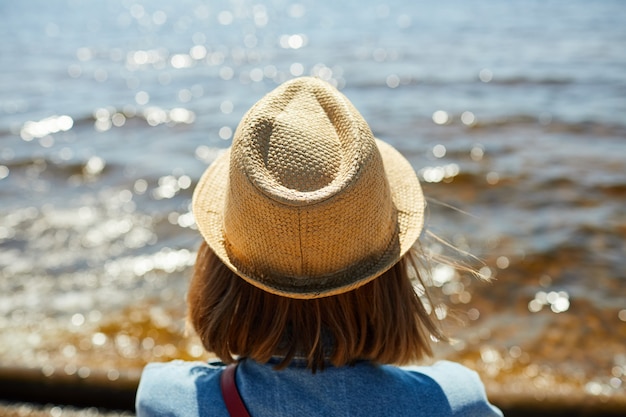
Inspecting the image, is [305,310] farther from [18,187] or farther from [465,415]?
[18,187]

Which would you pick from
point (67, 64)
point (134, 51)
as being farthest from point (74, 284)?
point (134, 51)

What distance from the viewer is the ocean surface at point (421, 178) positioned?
12.7ft

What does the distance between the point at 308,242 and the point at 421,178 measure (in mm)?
5528

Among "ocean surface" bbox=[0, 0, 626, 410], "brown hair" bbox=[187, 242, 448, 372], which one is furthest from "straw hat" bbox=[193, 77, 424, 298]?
"ocean surface" bbox=[0, 0, 626, 410]

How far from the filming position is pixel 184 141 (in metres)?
8.52

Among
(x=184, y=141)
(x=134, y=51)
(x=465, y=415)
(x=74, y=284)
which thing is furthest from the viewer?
(x=134, y=51)

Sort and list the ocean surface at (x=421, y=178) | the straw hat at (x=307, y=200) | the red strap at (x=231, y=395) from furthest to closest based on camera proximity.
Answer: the ocean surface at (x=421, y=178) < the red strap at (x=231, y=395) < the straw hat at (x=307, y=200)

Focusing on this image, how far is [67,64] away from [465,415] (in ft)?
52.4

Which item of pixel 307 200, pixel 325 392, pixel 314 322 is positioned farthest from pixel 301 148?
pixel 325 392

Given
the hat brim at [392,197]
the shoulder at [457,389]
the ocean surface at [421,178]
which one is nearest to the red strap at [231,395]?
the hat brim at [392,197]

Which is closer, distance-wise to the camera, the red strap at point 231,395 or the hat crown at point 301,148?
the hat crown at point 301,148

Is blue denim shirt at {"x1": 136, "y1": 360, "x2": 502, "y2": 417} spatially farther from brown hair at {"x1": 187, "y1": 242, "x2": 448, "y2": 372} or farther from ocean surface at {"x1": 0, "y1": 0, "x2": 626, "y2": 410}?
ocean surface at {"x1": 0, "y1": 0, "x2": 626, "y2": 410}

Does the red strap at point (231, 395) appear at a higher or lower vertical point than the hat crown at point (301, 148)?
lower

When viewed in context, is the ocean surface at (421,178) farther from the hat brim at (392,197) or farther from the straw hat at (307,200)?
the straw hat at (307,200)
